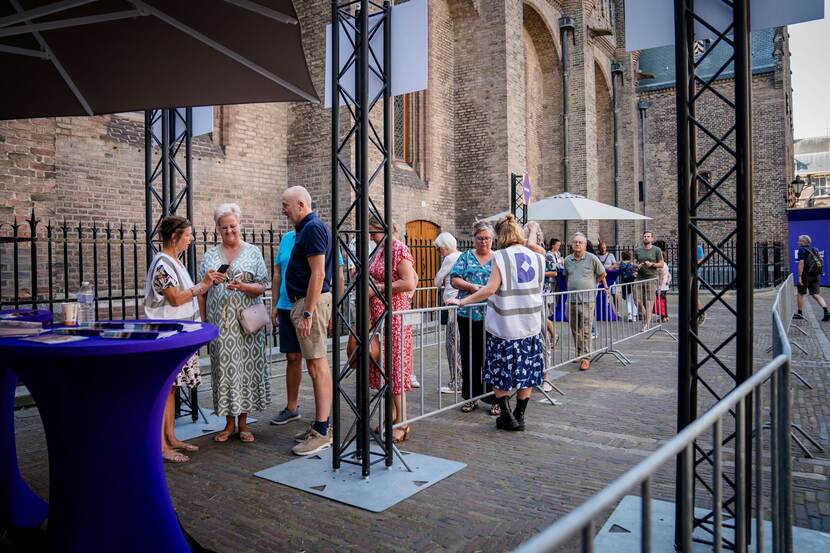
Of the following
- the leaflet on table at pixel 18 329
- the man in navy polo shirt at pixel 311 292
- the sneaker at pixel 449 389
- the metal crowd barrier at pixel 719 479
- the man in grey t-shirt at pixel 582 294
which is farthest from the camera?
the man in grey t-shirt at pixel 582 294

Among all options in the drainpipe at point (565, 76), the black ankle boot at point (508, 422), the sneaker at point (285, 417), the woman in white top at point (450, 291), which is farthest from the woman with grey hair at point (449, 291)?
the drainpipe at point (565, 76)

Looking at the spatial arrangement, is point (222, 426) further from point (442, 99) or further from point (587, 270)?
point (442, 99)

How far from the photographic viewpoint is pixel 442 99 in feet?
57.2

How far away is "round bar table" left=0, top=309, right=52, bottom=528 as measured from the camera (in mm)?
3553

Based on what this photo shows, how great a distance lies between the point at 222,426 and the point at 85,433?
2976 mm

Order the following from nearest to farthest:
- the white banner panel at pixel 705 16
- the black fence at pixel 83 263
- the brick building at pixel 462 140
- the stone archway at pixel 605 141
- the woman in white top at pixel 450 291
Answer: the white banner panel at pixel 705 16 → the woman in white top at pixel 450 291 → the black fence at pixel 83 263 → the brick building at pixel 462 140 → the stone archway at pixel 605 141

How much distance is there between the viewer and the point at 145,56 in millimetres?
5047

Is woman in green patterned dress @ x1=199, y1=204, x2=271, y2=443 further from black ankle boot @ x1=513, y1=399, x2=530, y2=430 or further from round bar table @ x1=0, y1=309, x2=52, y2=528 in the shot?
black ankle boot @ x1=513, y1=399, x2=530, y2=430

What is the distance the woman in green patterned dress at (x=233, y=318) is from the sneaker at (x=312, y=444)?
1.70 ft

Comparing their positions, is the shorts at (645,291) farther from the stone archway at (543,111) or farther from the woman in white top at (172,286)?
the stone archway at (543,111)

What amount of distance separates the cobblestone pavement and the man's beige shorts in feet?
2.85

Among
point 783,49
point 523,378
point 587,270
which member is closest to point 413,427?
point 523,378

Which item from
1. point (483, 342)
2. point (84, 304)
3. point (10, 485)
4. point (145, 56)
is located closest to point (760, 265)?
point (483, 342)

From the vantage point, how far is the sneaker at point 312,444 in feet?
16.0
